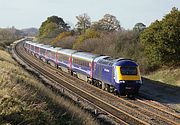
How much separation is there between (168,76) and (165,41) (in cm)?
335

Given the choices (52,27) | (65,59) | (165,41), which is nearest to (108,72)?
(165,41)

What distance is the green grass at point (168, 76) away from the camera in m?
32.5

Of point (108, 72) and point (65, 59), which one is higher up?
point (108, 72)

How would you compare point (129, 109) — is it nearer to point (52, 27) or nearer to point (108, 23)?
point (108, 23)

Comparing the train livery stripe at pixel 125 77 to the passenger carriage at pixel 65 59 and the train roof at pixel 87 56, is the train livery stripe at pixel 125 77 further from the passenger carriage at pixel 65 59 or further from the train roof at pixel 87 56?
the passenger carriage at pixel 65 59

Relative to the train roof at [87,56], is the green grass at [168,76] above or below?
below

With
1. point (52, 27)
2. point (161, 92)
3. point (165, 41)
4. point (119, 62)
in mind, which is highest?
point (52, 27)

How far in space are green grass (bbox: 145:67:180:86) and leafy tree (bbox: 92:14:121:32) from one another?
5458cm

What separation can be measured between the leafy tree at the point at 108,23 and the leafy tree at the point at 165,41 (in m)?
54.3

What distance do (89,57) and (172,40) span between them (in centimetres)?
790

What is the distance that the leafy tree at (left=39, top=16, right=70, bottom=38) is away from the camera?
118463mm

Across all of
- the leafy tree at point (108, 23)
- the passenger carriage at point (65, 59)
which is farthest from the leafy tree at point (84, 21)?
the passenger carriage at point (65, 59)

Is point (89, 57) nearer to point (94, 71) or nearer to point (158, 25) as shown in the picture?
point (94, 71)

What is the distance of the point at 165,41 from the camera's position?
3506cm
